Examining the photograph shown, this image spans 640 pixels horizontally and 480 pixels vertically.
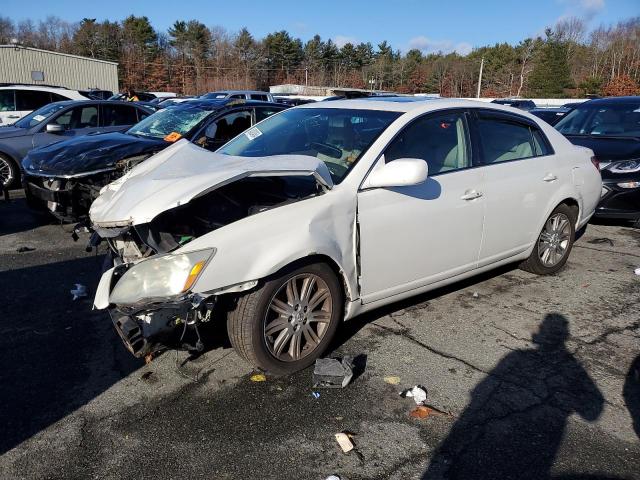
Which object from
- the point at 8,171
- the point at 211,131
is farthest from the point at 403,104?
the point at 8,171

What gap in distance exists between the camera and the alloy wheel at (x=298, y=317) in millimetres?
3217

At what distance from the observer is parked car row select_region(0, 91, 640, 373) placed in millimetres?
2949

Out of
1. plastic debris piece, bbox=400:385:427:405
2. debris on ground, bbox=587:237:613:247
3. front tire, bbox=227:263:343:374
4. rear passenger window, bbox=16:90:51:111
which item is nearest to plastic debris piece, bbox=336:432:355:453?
plastic debris piece, bbox=400:385:427:405

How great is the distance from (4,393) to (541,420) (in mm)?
3135

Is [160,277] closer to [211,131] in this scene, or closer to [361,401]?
[361,401]

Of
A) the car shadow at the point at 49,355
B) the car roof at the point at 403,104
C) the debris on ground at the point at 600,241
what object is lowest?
the car shadow at the point at 49,355

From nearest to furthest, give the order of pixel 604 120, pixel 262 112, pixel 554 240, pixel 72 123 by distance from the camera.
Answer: pixel 554 240
pixel 262 112
pixel 604 120
pixel 72 123

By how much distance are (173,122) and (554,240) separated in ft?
18.2

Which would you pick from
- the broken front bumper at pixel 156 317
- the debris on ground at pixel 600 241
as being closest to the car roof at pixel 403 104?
the broken front bumper at pixel 156 317

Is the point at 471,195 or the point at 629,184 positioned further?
the point at 629,184

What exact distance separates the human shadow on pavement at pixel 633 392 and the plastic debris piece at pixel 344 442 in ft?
5.12

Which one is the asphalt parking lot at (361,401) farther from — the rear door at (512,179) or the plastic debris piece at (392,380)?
the rear door at (512,179)

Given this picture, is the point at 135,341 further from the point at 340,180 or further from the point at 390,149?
the point at 390,149

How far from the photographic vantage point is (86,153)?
620 centimetres
